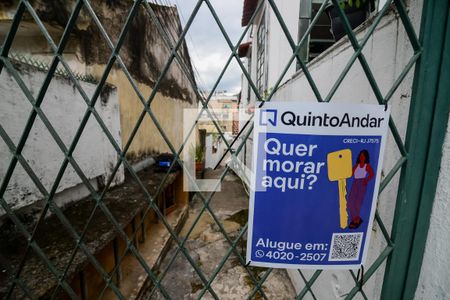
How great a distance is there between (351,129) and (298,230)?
397mm

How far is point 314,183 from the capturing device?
26.9 inches

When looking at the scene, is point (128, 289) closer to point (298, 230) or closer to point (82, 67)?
point (298, 230)

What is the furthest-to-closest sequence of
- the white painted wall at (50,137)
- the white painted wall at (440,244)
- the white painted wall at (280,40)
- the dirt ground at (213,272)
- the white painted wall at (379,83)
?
the white painted wall at (280,40)
the dirt ground at (213,272)
the white painted wall at (50,137)
the white painted wall at (379,83)
the white painted wall at (440,244)

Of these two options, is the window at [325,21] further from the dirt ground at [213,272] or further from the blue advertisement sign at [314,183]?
the dirt ground at [213,272]

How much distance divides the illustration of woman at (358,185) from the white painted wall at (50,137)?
2.03 metres

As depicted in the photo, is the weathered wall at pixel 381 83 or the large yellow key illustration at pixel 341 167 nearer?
the large yellow key illustration at pixel 341 167

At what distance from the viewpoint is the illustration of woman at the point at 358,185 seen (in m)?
0.67

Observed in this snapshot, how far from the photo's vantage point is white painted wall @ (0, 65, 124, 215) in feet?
4.48

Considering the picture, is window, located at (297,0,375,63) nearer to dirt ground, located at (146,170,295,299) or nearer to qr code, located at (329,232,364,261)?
qr code, located at (329,232,364,261)

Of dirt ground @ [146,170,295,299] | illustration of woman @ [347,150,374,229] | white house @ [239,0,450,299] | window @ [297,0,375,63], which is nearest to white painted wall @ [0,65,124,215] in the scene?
dirt ground @ [146,170,295,299]

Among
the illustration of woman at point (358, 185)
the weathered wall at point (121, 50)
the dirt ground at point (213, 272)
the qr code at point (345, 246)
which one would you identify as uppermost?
the weathered wall at point (121, 50)

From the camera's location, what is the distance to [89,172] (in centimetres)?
213

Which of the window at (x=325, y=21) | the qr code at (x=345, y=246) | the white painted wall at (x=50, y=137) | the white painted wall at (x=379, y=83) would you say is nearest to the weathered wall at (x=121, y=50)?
the white painted wall at (x=50, y=137)

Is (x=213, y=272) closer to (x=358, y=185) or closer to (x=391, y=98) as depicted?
(x=358, y=185)
